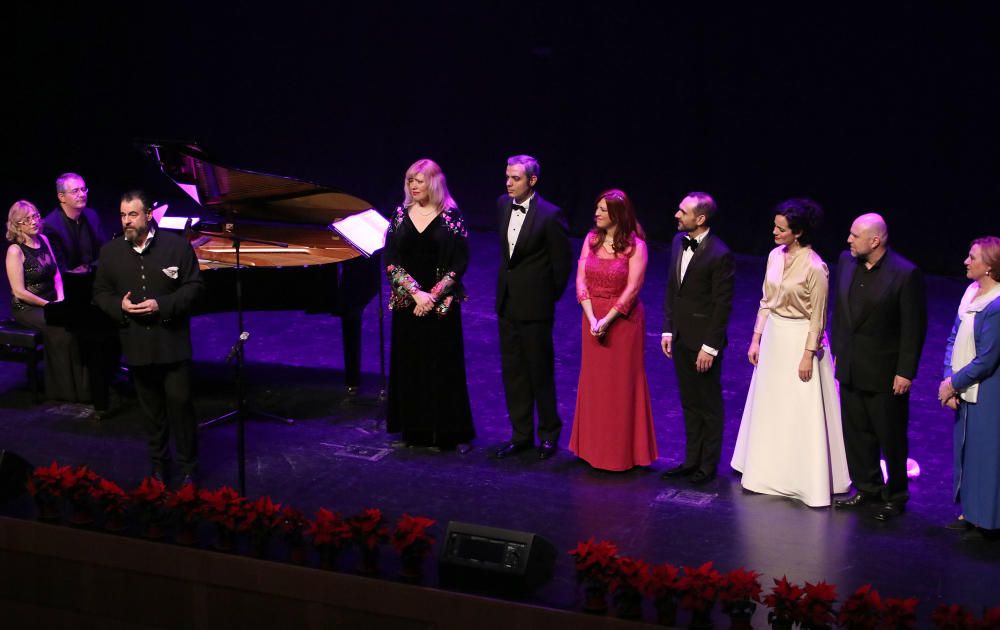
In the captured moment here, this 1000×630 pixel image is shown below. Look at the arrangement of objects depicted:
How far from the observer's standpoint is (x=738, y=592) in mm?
4273

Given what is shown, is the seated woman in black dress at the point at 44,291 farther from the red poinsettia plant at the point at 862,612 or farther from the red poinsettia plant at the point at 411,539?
the red poinsettia plant at the point at 862,612

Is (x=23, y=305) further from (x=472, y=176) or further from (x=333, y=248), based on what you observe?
(x=472, y=176)

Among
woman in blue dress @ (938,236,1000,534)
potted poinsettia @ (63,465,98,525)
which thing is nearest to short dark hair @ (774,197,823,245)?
woman in blue dress @ (938,236,1000,534)

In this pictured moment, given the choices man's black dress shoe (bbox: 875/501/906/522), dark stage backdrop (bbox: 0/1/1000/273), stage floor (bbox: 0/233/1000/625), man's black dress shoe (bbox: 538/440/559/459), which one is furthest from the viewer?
dark stage backdrop (bbox: 0/1/1000/273)

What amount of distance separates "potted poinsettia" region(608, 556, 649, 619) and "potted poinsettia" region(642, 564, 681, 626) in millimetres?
34

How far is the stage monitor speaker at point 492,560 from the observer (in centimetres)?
459

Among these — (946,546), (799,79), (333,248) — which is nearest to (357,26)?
(799,79)

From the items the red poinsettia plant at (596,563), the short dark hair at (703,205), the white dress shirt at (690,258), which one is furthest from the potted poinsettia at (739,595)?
the short dark hair at (703,205)

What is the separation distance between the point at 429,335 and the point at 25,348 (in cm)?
283

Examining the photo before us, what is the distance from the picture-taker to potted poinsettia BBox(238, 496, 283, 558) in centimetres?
491

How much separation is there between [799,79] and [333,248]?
16.7ft

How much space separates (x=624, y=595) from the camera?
174 inches

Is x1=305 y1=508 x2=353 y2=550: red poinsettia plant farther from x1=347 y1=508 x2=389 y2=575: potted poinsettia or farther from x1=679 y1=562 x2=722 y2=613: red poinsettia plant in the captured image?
x1=679 y1=562 x2=722 y2=613: red poinsettia plant

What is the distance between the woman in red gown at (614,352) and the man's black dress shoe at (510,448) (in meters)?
0.41
